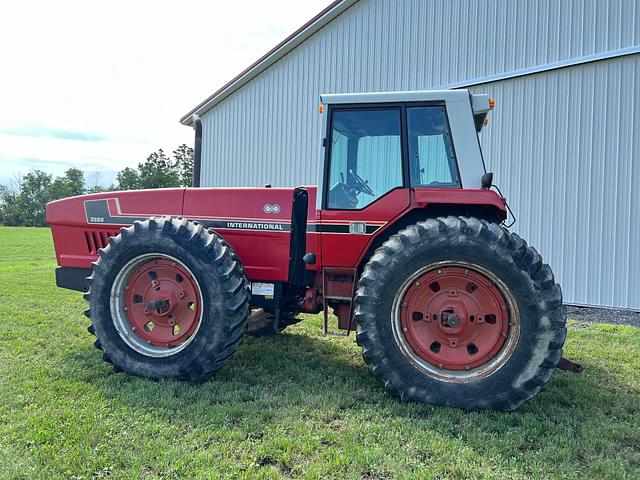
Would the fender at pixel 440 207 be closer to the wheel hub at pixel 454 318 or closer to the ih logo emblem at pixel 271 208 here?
the wheel hub at pixel 454 318

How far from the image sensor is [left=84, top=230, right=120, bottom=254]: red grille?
469 centimetres

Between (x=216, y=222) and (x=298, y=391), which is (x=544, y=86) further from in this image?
(x=298, y=391)

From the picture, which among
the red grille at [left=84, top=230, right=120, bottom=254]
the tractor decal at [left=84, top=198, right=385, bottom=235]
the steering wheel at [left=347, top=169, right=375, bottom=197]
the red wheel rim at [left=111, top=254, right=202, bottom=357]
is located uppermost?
the steering wheel at [left=347, top=169, right=375, bottom=197]

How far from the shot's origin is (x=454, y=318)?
342cm

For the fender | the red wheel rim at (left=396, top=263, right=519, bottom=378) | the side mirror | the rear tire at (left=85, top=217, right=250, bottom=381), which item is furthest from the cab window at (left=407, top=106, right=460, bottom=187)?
the rear tire at (left=85, top=217, right=250, bottom=381)

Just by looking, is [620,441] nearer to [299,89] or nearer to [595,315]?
[595,315]

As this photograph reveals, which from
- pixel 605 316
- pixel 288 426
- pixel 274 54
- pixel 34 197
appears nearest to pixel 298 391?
pixel 288 426

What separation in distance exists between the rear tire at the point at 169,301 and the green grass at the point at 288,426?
8.6 inches

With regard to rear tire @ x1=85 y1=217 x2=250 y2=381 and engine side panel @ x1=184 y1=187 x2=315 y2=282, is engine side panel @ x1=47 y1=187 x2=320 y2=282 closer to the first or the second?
engine side panel @ x1=184 y1=187 x2=315 y2=282

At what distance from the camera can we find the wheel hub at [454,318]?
338cm

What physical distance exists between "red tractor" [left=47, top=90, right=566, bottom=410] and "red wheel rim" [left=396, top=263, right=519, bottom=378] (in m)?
0.01

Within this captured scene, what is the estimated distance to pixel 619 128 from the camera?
23.0 feet

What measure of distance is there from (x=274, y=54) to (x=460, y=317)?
27.4 feet

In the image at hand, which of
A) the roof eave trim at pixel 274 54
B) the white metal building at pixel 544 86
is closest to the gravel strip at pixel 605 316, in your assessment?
the white metal building at pixel 544 86
